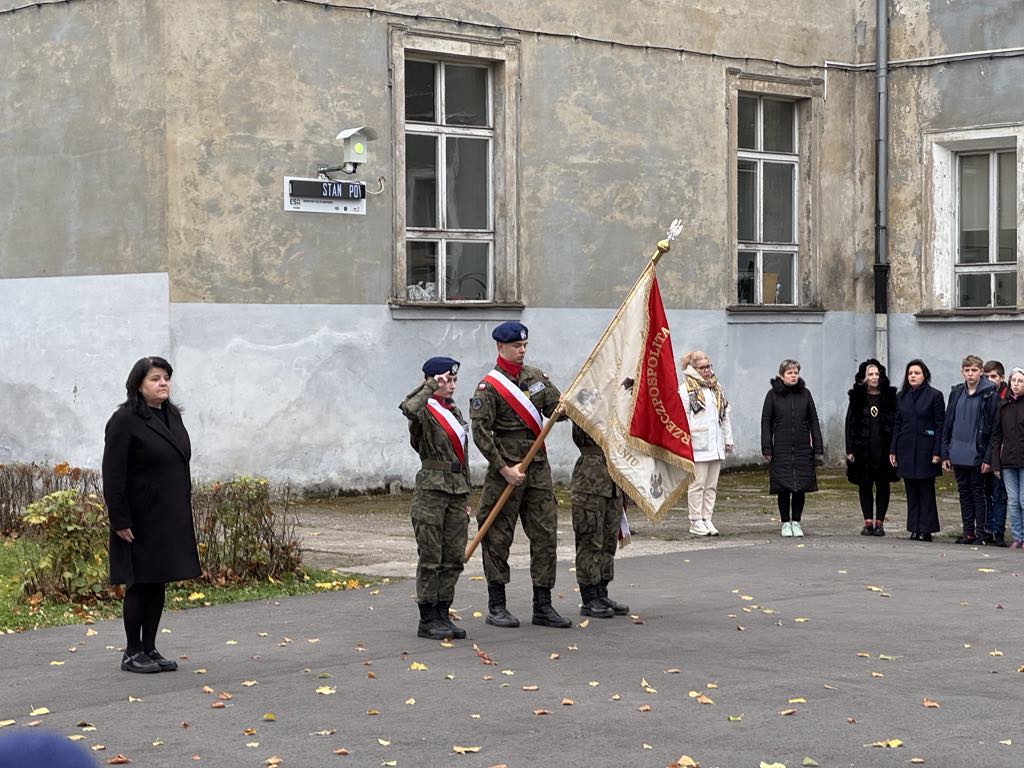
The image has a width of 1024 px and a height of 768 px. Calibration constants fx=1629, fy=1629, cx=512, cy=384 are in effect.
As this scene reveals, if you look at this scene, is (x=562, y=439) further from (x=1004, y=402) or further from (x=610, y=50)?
(x=1004, y=402)

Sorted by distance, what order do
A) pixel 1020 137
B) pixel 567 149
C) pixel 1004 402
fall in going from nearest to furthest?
pixel 1004 402
pixel 567 149
pixel 1020 137

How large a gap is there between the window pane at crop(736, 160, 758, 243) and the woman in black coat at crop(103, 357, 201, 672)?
49.0ft

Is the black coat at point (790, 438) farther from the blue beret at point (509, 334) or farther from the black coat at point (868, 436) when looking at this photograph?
the blue beret at point (509, 334)

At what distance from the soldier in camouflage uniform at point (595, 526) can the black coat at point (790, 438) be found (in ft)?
16.6

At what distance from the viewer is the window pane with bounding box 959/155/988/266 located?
22391 mm

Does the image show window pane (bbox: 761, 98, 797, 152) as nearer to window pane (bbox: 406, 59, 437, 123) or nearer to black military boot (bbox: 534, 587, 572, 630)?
window pane (bbox: 406, 59, 437, 123)

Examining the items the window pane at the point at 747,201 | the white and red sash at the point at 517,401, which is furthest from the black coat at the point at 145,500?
the window pane at the point at 747,201

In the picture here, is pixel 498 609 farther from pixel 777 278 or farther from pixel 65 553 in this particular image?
Result: pixel 777 278

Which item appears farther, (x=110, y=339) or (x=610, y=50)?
(x=610, y=50)

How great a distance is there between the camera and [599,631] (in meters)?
9.49

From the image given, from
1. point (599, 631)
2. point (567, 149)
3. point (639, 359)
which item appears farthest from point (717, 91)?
point (599, 631)

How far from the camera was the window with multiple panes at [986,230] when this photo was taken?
22125mm

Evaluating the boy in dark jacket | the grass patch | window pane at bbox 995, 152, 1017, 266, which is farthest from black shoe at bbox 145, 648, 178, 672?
window pane at bbox 995, 152, 1017, 266

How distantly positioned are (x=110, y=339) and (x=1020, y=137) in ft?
39.5
